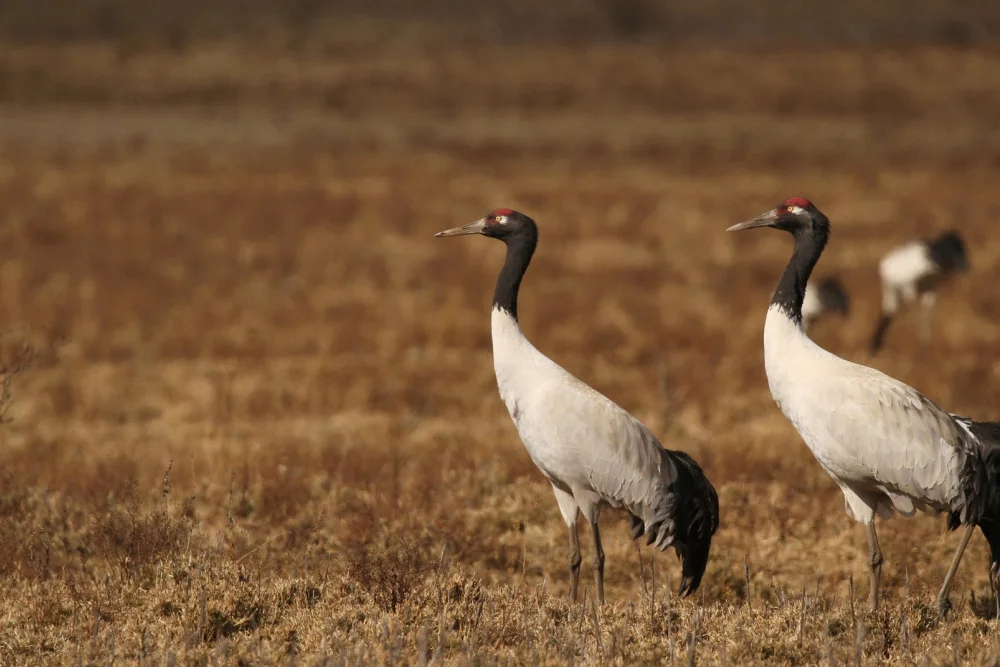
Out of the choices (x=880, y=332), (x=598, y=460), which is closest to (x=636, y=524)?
(x=598, y=460)

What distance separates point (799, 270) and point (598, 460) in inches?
53.6

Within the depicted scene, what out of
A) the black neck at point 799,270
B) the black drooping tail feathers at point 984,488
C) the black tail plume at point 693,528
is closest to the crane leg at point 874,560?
the black drooping tail feathers at point 984,488

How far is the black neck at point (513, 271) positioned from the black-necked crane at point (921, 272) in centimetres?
814

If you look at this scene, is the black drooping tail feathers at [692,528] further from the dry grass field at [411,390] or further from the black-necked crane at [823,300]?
the black-necked crane at [823,300]

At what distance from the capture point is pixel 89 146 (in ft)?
105

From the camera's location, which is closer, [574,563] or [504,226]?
[574,563]

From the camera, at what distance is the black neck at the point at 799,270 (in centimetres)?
633

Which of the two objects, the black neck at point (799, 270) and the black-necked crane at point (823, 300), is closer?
the black neck at point (799, 270)

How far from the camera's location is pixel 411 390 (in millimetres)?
11422

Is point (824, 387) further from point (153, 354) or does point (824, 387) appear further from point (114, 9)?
point (114, 9)

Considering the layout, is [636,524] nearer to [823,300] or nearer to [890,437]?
[890,437]

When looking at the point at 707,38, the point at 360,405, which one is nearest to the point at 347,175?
the point at 360,405

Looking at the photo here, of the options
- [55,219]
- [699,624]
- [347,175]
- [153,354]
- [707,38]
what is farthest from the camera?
[707,38]

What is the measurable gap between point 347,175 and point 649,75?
27.6 metres
